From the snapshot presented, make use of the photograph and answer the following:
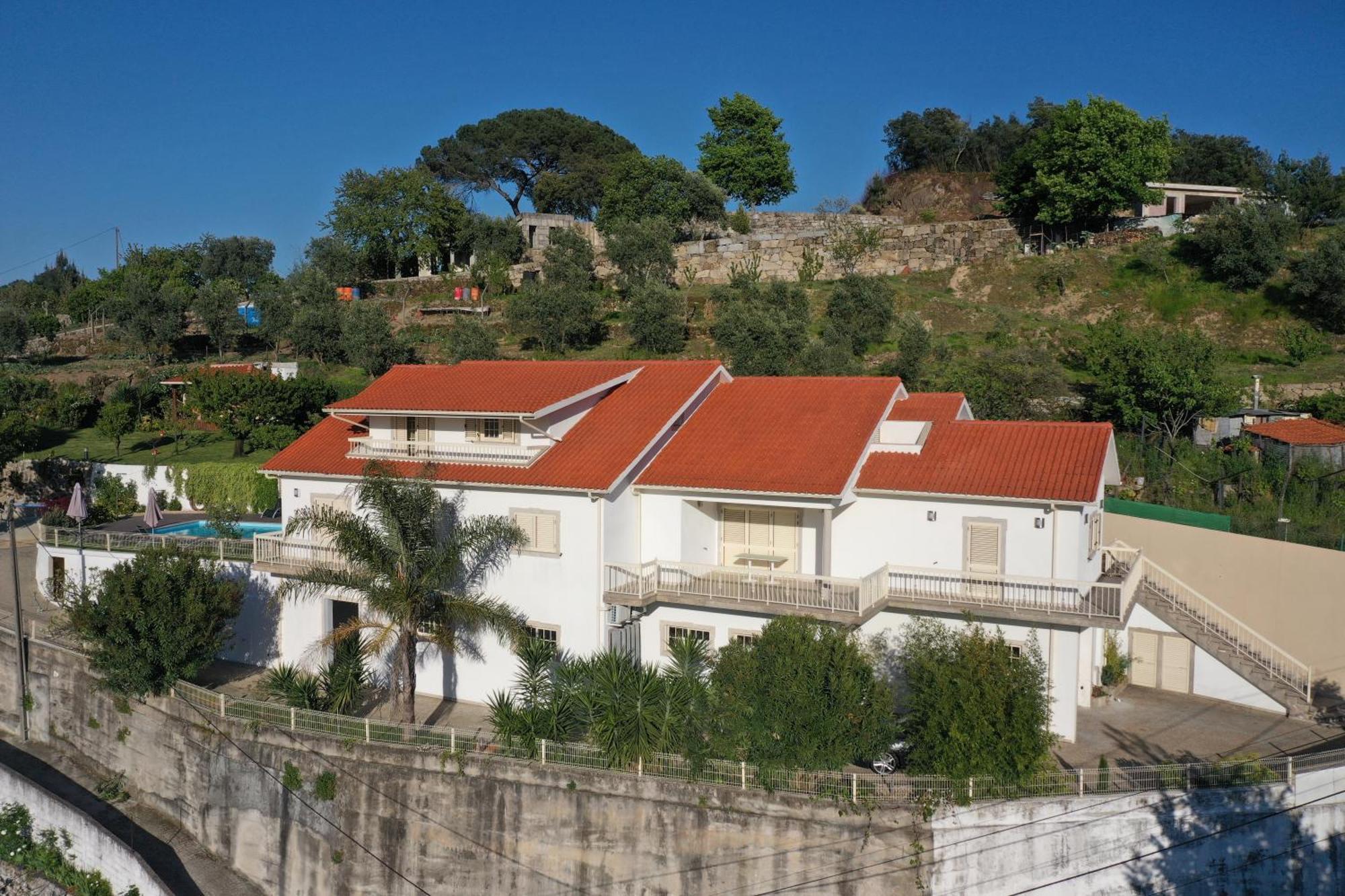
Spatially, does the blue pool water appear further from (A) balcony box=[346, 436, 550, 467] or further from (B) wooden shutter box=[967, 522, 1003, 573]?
(B) wooden shutter box=[967, 522, 1003, 573]

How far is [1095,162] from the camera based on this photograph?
57.8 metres

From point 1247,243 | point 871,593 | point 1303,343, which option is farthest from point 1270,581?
point 1247,243

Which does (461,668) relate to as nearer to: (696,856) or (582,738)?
(582,738)

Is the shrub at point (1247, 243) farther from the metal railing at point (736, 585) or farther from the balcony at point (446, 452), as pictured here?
the balcony at point (446, 452)

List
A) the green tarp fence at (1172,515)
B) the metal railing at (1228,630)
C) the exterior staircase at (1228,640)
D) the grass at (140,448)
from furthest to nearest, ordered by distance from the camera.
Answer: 1. the grass at (140,448)
2. the green tarp fence at (1172,515)
3. the metal railing at (1228,630)
4. the exterior staircase at (1228,640)

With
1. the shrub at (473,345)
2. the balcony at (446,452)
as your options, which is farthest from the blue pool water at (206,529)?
the shrub at (473,345)

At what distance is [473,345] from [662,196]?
2743cm

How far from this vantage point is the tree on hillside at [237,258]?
323ft

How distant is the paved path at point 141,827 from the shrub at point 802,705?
37.8 ft

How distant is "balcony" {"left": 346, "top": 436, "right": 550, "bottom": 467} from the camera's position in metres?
22.9

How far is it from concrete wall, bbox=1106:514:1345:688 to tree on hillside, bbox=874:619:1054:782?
8770 mm

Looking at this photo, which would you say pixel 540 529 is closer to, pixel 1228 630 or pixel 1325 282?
pixel 1228 630

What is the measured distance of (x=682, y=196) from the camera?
70.2 meters

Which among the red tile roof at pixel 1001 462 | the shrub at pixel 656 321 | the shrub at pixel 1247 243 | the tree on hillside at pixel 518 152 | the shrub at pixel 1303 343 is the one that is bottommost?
the red tile roof at pixel 1001 462
